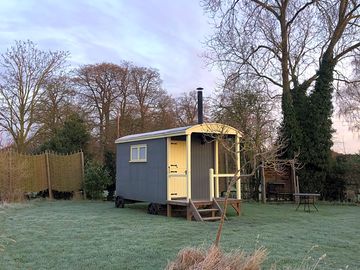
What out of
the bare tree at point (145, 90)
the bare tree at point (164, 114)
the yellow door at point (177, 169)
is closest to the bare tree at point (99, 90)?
the bare tree at point (145, 90)

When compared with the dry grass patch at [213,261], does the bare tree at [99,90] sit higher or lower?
higher

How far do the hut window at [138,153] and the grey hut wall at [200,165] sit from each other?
1.70 m

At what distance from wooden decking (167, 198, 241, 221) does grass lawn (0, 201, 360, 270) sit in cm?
52

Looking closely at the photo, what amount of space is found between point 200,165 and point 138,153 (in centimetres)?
225

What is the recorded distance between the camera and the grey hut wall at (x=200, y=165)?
12.2 m

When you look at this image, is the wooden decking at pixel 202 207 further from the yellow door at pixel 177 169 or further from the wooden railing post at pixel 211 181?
the yellow door at pixel 177 169

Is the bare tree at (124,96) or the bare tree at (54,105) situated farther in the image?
the bare tree at (124,96)

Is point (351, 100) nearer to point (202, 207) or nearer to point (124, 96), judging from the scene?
point (202, 207)

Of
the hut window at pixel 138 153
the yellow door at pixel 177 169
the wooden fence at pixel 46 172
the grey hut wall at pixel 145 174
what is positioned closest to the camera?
the grey hut wall at pixel 145 174

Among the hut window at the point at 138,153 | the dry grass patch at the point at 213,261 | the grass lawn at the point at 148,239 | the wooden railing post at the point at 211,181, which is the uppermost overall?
the hut window at the point at 138,153

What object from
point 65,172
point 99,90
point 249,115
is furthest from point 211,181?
point 99,90

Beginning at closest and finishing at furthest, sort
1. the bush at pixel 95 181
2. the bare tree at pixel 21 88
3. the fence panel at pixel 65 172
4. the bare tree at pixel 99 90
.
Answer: the bush at pixel 95 181, the fence panel at pixel 65 172, the bare tree at pixel 21 88, the bare tree at pixel 99 90

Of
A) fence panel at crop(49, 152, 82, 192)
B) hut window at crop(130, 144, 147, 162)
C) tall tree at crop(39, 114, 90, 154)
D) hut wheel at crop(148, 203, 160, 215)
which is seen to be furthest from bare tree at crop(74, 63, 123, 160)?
hut wheel at crop(148, 203, 160, 215)

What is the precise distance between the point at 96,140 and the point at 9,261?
2109cm
